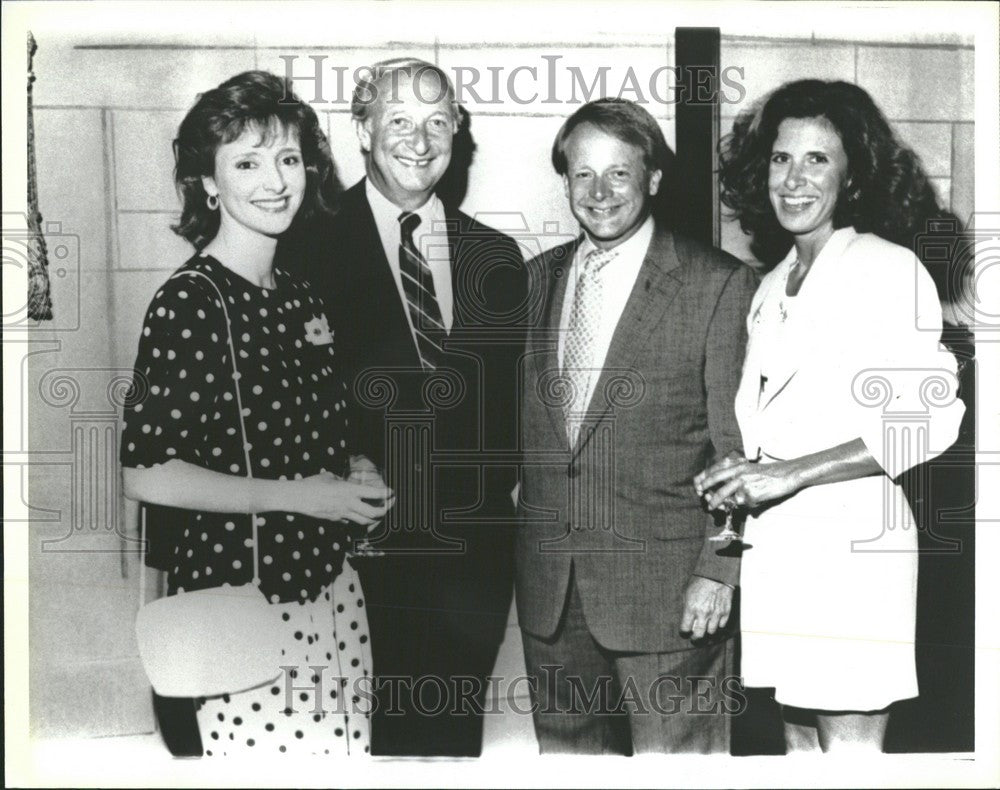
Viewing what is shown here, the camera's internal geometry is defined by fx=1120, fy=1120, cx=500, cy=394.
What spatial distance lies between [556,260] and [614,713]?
4.54ft

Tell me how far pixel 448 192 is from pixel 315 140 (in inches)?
16.9

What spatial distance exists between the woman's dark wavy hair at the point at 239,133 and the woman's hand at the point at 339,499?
0.79 m

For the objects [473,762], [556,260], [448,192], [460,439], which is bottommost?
[473,762]

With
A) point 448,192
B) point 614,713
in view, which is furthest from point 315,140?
point 614,713

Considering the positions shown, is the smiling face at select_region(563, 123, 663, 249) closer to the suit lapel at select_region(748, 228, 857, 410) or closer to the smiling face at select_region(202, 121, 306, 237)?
the suit lapel at select_region(748, 228, 857, 410)

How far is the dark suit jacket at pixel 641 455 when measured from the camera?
3324 mm

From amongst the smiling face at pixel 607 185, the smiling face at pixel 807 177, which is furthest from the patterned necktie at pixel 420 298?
the smiling face at pixel 807 177

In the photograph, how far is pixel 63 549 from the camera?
3467mm

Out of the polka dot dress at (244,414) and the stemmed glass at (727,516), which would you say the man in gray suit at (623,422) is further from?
the polka dot dress at (244,414)

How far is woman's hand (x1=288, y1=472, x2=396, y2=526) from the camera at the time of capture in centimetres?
333

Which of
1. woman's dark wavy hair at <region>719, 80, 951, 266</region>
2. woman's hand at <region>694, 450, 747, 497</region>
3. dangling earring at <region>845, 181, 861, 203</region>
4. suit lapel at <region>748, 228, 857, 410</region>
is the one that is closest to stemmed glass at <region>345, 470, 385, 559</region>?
woman's hand at <region>694, 450, 747, 497</region>

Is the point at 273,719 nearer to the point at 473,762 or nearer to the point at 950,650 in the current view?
the point at 473,762

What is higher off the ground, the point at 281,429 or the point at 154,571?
the point at 281,429

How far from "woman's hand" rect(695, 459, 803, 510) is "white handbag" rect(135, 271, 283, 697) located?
4.46 ft
